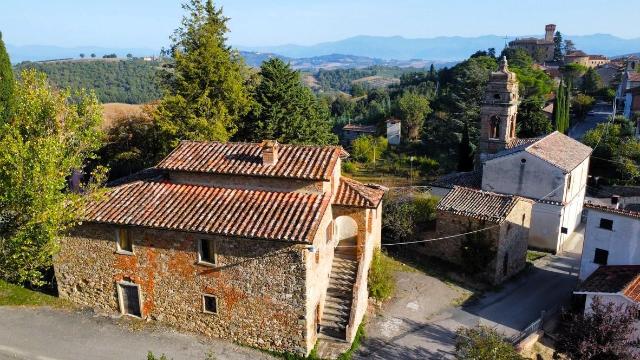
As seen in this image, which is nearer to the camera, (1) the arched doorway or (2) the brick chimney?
(2) the brick chimney

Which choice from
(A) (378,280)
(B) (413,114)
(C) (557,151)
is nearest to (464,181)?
(C) (557,151)

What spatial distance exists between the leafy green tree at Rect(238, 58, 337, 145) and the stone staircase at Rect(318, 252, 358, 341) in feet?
60.5

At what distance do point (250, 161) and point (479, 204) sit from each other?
1388 cm

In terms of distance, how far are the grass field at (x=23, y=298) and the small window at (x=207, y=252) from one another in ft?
22.8

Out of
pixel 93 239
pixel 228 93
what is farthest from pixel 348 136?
pixel 93 239

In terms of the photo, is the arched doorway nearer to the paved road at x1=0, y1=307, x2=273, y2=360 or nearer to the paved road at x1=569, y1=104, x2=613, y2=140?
the paved road at x1=0, y1=307, x2=273, y2=360

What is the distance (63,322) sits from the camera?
19.2 m

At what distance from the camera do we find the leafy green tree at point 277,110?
37875mm

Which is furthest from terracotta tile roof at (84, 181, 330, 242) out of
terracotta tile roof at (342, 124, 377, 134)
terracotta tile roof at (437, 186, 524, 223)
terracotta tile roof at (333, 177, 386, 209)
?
terracotta tile roof at (342, 124, 377, 134)

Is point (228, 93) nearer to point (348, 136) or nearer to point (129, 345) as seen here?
point (129, 345)

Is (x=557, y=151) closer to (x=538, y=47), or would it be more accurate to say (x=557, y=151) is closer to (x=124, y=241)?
(x=124, y=241)

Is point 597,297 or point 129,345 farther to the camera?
point 597,297

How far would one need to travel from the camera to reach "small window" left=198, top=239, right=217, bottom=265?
17.8 metres

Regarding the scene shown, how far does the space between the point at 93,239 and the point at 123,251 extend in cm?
139
